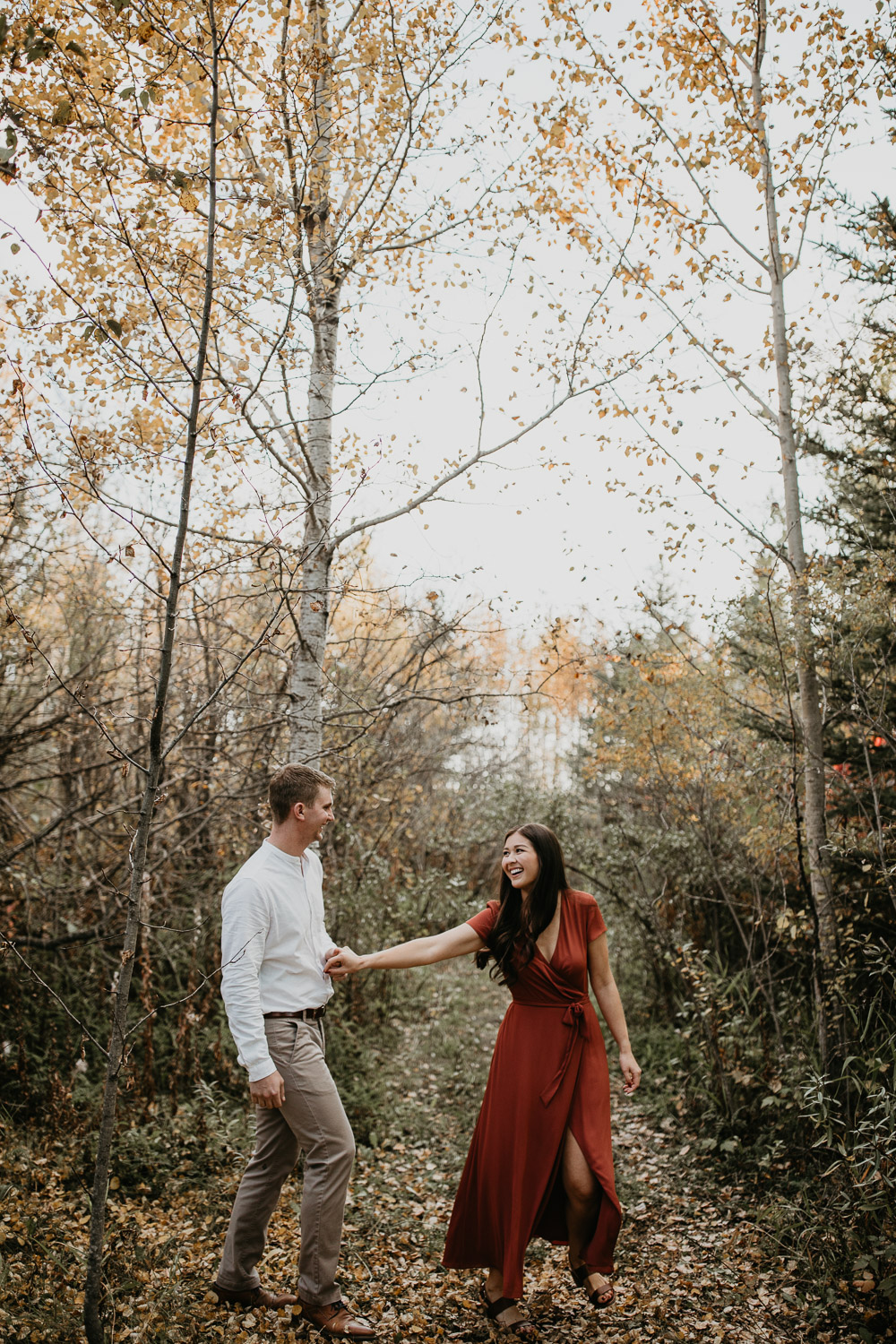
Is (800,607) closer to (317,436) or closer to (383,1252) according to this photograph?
(317,436)

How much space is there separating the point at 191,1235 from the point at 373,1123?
1806 mm

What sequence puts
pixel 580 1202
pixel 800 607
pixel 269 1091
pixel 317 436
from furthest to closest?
pixel 317 436
pixel 800 607
pixel 580 1202
pixel 269 1091

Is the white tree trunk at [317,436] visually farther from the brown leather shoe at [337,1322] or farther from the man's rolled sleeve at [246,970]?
the brown leather shoe at [337,1322]

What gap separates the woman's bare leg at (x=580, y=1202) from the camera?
10.6ft

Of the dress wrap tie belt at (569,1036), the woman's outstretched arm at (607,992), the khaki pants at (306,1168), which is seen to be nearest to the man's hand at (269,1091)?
the khaki pants at (306,1168)

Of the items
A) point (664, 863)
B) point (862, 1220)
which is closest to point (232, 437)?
point (862, 1220)

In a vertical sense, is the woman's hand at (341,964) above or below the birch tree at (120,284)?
below

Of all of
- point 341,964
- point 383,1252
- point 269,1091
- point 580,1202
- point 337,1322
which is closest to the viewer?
point 269,1091

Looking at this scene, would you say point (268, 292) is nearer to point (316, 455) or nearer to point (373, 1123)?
point (316, 455)

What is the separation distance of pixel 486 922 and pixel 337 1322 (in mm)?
1458

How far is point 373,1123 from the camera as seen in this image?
17.4 ft

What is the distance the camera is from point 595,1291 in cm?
321

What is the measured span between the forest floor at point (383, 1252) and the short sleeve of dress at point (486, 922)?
4.67 feet

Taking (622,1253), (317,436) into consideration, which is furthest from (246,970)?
(317,436)
